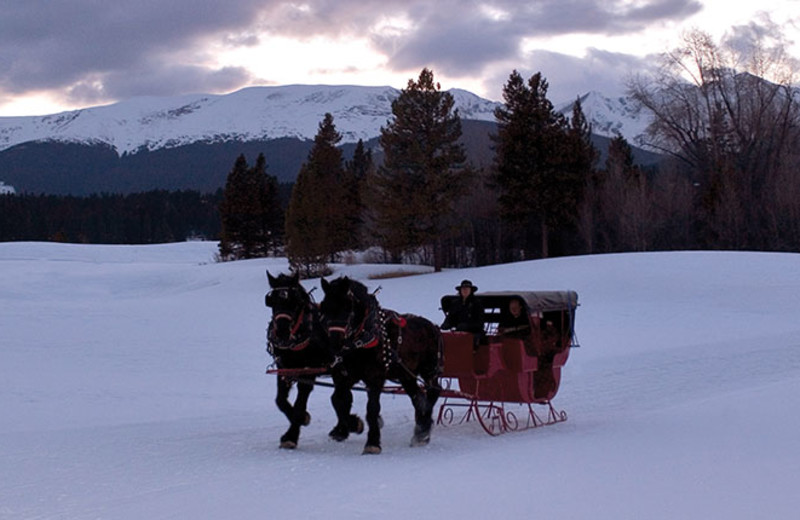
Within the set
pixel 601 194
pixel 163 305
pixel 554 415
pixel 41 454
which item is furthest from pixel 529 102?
pixel 41 454

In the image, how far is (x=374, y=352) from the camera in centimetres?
848

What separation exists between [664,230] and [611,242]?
2.89 meters

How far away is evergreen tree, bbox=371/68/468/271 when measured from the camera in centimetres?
3384

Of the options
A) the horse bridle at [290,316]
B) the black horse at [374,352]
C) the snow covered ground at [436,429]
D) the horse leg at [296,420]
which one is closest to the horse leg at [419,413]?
the black horse at [374,352]

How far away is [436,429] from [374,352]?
2.36 m

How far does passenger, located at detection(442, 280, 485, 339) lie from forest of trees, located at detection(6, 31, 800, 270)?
76.9ft

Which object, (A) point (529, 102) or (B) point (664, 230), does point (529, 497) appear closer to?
(A) point (529, 102)

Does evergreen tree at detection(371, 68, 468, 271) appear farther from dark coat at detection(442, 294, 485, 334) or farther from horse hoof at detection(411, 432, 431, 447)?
horse hoof at detection(411, 432, 431, 447)

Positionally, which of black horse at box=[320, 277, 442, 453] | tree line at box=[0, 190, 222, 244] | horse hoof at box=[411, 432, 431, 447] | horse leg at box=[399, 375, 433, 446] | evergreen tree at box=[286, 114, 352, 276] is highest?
tree line at box=[0, 190, 222, 244]

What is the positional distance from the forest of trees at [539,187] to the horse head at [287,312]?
25137 millimetres

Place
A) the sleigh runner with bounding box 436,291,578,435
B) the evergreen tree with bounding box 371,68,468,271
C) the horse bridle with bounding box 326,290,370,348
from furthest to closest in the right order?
the evergreen tree with bounding box 371,68,468,271 < the sleigh runner with bounding box 436,291,578,435 < the horse bridle with bounding box 326,290,370,348

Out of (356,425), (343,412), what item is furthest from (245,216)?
(343,412)

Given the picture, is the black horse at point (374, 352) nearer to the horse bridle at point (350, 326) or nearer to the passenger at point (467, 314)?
the horse bridle at point (350, 326)

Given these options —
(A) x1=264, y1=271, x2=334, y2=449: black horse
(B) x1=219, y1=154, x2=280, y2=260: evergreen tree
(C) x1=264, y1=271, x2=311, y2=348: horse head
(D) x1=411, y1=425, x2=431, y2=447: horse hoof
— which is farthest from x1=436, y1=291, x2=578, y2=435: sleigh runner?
(B) x1=219, y1=154, x2=280, y2=260: evergreen tree
